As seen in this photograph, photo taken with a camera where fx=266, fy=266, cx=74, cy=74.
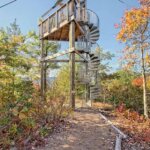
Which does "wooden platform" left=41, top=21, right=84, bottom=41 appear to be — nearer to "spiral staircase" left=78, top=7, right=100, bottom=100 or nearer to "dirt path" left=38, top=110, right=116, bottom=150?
"spiral staircase" left=78, top=7, right=100, bottom=100

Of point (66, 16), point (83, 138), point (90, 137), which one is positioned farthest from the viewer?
point (66, 16)

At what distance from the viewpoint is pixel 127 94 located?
1986 centimetres

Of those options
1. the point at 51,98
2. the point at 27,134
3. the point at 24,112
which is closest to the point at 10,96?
the point at 51,98

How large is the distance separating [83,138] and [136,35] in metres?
8.78

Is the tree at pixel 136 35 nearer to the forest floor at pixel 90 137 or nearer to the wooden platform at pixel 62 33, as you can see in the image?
the wooden platform at pixel 62 33

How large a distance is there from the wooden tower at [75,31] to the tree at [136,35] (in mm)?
1942

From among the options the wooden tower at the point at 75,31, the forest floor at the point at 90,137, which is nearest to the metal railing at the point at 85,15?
the wooden tower at the point at 75,31

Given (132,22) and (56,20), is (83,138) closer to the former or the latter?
(132,22)

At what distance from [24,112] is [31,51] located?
1660 centimetres

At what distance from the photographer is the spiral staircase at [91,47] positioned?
51.3 feet

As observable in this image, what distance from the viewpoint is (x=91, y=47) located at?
16703 mm

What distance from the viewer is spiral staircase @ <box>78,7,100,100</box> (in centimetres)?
1563

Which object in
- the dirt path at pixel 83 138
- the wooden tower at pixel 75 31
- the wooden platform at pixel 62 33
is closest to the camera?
the dirt path at pixel 83 138

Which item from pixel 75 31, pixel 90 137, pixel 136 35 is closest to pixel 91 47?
pixel 75 31
